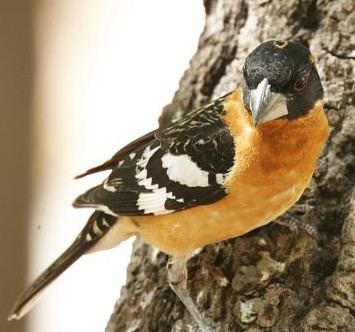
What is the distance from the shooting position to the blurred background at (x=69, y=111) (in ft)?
11.0

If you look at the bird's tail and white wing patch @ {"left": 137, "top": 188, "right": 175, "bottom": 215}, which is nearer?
white wing patch @ {"left": 137, "top": 188, "right": 175, "bottom": 215}

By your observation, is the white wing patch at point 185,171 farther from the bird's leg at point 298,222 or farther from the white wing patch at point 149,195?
the bird's leg at point 298,222

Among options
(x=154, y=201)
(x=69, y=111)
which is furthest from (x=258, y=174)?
(x=69, y=111)

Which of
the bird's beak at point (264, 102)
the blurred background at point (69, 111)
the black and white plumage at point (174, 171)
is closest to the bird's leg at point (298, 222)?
the black and white plumage at point (174, 171)

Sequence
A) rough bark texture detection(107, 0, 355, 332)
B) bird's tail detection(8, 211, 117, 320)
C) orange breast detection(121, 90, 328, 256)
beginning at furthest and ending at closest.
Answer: bird's tail detection(8, 211, 117, 320), rough bark texture detection(107, 0, 355, 332), orange breast detection(121, 90, 328, 256)

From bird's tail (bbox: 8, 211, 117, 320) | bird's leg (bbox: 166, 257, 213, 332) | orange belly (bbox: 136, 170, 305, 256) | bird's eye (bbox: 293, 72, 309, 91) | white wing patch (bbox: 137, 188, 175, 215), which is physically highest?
bird's eye (bbox: 293, 72, 309, 91)


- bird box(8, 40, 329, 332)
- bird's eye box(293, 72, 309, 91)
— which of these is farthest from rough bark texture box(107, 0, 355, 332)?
bird's eye box(293, 72, 309, 91)

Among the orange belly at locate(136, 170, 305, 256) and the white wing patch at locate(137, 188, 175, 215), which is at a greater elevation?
the white wing patch at locate(137, 188, 175, 215)

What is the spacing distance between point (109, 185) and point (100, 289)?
1176 mm

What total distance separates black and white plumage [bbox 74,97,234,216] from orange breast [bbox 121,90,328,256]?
35mm

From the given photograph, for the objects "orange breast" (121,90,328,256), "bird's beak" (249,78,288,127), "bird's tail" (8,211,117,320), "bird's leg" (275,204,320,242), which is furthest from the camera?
"bird's tail" (8,211,117,320)

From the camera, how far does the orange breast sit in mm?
1991

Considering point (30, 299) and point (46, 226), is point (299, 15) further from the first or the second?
point (46, 226)

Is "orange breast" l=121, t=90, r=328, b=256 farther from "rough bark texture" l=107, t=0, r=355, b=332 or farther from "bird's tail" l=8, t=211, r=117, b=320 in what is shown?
"bird's tail" l=8, t=211, r=117, b=320
